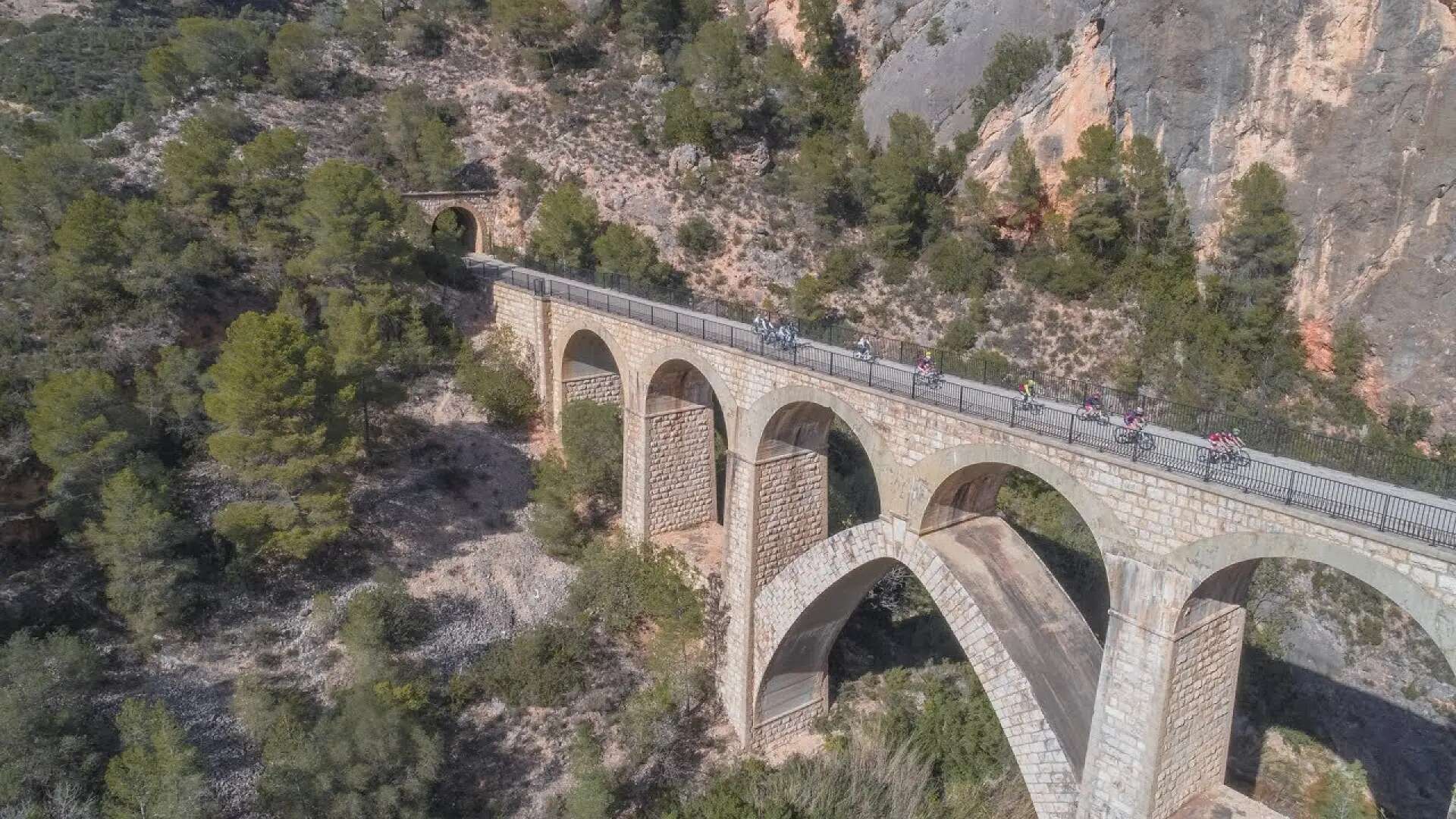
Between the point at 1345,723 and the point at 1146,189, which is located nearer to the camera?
the point at 1345,723

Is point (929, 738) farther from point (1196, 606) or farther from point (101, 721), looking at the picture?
point (101, 721)

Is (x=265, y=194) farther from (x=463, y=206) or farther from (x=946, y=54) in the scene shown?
(x=946, y=54)

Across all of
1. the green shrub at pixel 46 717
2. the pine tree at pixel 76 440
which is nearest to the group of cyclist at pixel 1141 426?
the green shrub at pixel 46 717

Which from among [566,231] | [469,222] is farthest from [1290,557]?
[469,222]

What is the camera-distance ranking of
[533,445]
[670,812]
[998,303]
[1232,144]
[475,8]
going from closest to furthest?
[670,812] → [533,445] → [1232,144] → [998,303] → [475,8]

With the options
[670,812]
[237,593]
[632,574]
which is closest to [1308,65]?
[632,574]

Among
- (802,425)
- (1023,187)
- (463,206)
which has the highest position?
(1023,187)

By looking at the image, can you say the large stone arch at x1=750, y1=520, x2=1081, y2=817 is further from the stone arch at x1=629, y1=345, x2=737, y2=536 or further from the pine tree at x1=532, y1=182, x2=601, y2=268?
the pine tree at x1=532, y1=182, x2=601, y2=268
